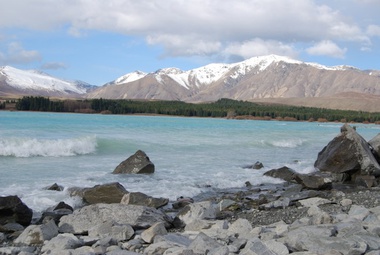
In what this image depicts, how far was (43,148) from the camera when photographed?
92.9 feet

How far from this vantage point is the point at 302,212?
41.7ft

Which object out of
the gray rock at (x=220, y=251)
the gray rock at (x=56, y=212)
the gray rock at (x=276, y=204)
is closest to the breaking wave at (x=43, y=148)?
the gray rock at (x=56, y=212)

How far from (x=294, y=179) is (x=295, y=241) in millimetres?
12861

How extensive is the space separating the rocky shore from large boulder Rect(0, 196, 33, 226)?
0.04 ft

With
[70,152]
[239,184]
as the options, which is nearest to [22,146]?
[70,152]

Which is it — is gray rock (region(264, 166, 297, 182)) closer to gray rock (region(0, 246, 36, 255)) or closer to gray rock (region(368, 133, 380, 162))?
gray rock (region(368, 133, 380, 162))

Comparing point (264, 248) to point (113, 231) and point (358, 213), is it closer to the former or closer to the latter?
point (113, 231)

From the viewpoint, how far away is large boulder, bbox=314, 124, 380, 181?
68.4 ft

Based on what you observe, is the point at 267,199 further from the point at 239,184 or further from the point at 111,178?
the point at 111,178

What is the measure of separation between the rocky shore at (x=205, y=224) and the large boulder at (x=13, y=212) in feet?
0.04

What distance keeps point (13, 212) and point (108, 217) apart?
2.75m

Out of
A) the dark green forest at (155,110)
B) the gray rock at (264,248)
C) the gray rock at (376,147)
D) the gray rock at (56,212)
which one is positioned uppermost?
the dark green forest at (155,110)

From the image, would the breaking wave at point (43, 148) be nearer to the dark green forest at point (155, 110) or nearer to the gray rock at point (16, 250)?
the gray rock at point (16, 250)

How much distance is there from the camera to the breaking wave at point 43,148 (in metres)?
26.6
